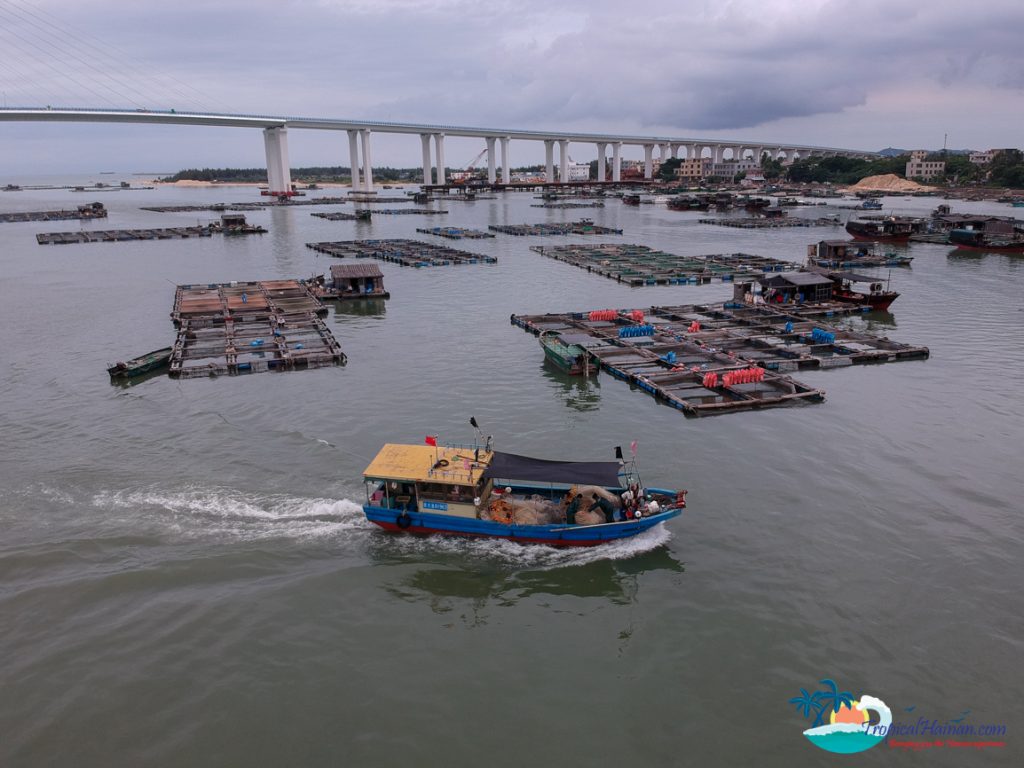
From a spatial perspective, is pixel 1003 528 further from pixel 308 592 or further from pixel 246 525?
pixel 246 525

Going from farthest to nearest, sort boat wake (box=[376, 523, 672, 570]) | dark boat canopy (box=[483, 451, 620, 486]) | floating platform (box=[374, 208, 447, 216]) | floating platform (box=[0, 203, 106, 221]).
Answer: floating platform (box=[374, 208, 447, 216]) < floating platform (box=[0, 203, 106, 221]) < dark boat canopy (box=[483, 451, 620, 486]) < boat wake (box=[376, 523, 672, 570])

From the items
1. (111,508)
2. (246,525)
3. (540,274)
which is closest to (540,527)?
(246,525)

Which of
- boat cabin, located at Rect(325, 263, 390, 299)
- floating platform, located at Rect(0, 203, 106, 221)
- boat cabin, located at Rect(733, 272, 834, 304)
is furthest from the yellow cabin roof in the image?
floating platform, located at Rect(0, 203, 106, 221)

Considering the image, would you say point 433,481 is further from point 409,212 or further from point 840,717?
point 409,212

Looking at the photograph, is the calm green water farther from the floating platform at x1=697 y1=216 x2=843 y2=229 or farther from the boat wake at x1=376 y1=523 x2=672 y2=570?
the floating platform at x1=697 y1=216 x2=843 y2=229

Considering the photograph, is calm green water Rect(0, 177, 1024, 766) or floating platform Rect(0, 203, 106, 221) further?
floating platform Rect(0, 203, 106, 221)

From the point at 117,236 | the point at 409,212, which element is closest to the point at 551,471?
the point at 117,236

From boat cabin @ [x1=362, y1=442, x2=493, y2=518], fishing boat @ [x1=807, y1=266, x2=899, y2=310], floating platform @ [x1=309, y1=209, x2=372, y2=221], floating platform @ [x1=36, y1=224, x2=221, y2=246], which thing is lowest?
boat cabin @ [x1=362, y1=442, x2=493, y2=518]

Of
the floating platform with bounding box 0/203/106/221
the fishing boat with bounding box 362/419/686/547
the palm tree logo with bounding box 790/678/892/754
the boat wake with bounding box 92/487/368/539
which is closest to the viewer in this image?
the palm tree logo with bounding box 790/678/892/754
